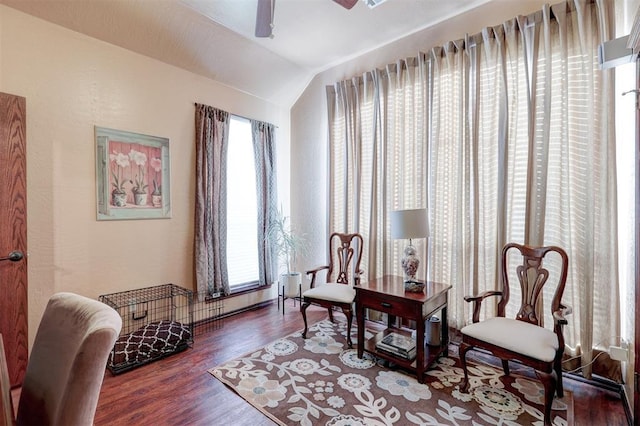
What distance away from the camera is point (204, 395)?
7.07 ft

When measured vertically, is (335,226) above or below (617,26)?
below

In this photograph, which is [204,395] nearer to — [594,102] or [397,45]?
[594,102]

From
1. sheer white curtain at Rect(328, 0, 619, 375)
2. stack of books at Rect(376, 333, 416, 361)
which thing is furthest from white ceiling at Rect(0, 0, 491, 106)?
stack of books at Rect(376, 333, 416, 361)

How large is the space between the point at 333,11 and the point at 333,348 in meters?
3.31

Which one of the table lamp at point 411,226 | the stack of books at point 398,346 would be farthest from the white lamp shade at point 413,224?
the stack of books at point 398,346

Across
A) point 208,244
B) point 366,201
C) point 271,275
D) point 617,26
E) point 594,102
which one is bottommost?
point 271,275

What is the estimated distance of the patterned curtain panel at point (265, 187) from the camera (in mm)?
4102

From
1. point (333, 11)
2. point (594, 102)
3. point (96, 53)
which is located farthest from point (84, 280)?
point (594, 102)

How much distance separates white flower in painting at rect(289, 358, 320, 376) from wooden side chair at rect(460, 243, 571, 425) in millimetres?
1146

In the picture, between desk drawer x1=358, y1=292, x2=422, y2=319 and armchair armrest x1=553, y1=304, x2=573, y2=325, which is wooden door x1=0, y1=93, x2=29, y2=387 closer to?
desk drawer x1=358, y1=292, x2=422, y2=319

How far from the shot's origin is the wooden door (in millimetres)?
2180

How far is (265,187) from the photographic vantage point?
417 cm

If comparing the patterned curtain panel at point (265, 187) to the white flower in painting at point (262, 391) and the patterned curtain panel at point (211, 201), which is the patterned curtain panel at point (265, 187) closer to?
the patterned curtain panel at point (211, 201)

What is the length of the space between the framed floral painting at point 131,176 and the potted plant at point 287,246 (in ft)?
4.65
